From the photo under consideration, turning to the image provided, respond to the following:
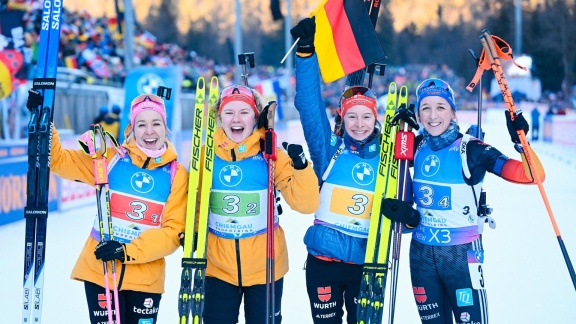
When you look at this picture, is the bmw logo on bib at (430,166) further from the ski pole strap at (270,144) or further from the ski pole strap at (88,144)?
the ski pole strap at (88,144)

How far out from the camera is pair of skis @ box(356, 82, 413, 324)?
3932 mm

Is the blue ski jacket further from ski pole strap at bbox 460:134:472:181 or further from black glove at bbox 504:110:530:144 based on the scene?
black glove at bbox 504:110:530:144

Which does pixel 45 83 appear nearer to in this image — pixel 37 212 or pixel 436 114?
pixel 37 212

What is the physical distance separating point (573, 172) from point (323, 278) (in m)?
13.3

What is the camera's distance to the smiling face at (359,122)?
4.10 m

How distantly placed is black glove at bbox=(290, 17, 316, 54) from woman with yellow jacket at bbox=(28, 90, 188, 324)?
0.84 meters

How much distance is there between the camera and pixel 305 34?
4027mm

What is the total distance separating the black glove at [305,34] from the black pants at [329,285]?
3.91 feet

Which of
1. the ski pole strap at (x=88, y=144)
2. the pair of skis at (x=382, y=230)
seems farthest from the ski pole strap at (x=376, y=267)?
the ski pole strap at (x=88, y=144)

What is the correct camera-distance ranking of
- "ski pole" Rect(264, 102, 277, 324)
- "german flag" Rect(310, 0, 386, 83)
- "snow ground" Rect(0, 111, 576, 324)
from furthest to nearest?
1. "snow ground" Rect(0, 111, 576, 324)
2. "german flag" Rect(310, 0, 386, 83)
3. "ski pole" Rect(264, 102, 277, 324)

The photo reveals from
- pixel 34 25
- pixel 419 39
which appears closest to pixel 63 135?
pixel 34 25

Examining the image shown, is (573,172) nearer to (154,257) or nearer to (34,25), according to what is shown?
(34,25)

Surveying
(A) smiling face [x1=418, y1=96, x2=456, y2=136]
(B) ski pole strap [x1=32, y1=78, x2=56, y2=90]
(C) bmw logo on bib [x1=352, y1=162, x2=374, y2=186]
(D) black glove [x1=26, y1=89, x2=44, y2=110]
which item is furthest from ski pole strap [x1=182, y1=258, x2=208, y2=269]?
(A) smiling face [x1=418, y1=96, x2=456, y2=136]

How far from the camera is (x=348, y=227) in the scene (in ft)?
13.4
